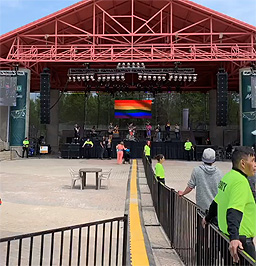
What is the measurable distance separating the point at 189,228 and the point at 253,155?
1.42 meters

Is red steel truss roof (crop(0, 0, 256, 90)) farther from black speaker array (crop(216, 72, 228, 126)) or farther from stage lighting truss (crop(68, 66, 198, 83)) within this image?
black speaker array (crop(216, 72, 228, 126))

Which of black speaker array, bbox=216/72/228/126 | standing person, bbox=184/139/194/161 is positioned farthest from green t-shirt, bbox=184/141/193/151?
black speaker array, bbox=216/72/228/126

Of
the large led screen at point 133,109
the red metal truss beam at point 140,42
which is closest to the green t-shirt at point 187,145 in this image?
the red metal truss beam at point 140,42

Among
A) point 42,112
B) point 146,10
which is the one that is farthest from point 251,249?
point 146,10

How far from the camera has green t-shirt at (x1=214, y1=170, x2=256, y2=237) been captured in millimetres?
2514

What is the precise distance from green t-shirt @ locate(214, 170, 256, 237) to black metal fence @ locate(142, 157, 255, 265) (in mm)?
209

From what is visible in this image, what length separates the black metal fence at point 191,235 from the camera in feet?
8.23

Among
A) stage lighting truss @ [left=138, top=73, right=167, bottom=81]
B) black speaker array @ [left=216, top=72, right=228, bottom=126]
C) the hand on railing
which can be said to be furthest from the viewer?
stage lighting truss @ [left=138, top=73, right=167, bottom=81]

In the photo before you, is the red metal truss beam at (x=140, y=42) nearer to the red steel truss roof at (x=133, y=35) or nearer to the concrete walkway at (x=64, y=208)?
the red steel truss roof at (x=133, y=35)

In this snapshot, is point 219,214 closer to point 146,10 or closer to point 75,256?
point 75,256

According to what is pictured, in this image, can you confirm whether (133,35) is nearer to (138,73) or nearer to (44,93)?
(138,73)

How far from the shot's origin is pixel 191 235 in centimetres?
359

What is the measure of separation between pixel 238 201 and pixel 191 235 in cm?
130

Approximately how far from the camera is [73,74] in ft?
80.8
